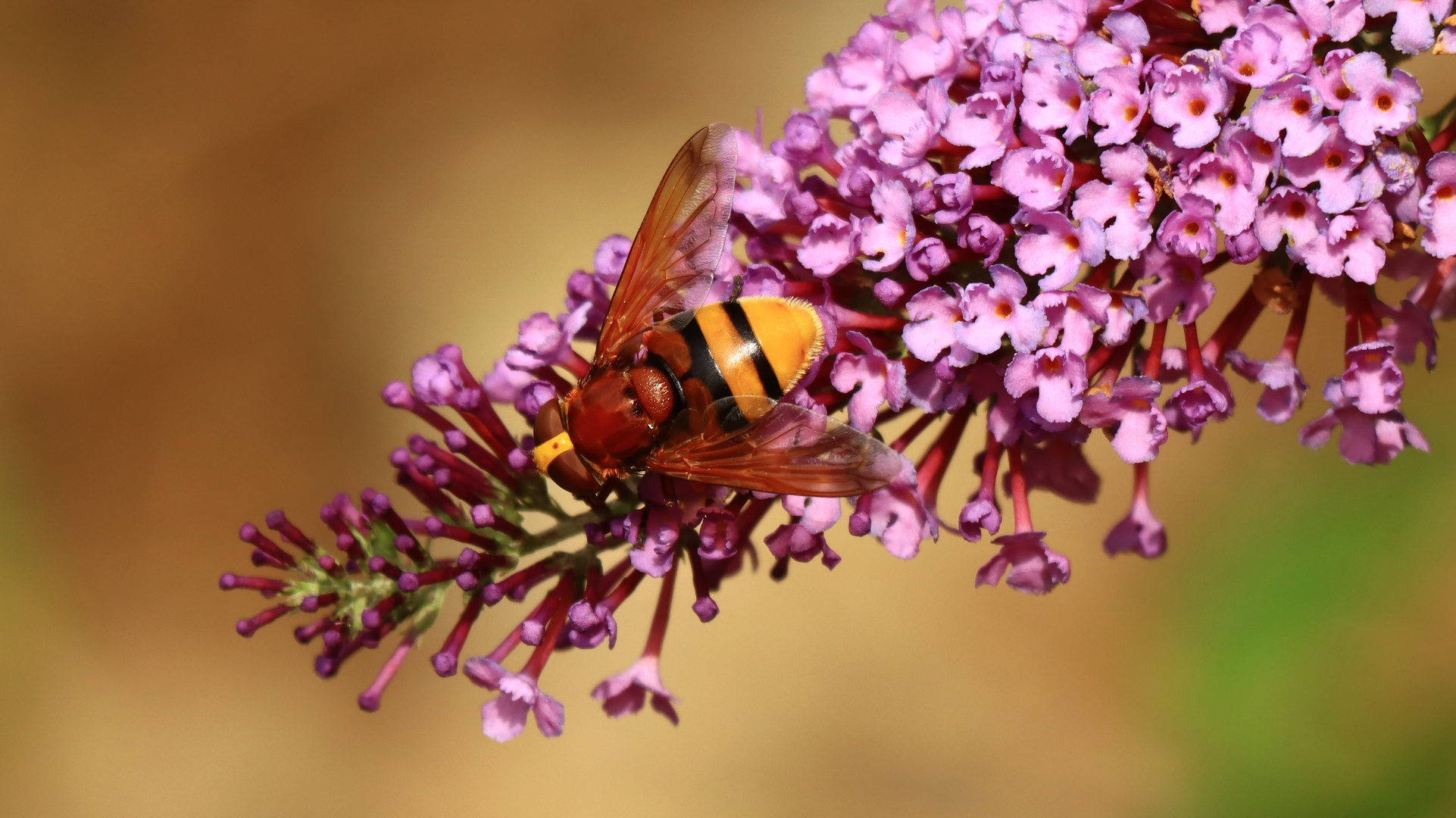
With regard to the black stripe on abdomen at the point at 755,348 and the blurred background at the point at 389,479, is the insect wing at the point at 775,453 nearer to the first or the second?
the black stripe on abdomen at the point at 755,348

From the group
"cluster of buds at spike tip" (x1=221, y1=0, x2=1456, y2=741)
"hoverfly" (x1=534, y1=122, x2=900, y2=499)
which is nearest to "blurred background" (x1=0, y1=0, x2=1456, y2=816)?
"cluster of buds at spike tip" (x1=221, y1=0, x2=1456, y2=741)

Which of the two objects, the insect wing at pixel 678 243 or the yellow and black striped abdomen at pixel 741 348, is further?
the insect wing at pixel 678 243

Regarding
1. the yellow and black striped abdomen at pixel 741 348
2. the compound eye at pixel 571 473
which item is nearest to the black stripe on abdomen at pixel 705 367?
the yellow and black striped abdomen at pixel 741 348

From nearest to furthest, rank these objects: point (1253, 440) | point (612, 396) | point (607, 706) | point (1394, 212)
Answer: point (1394, 212), point (612, 396), point (607, 706), point (1253, 440)

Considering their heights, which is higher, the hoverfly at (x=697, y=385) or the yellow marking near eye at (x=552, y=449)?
the hoverfly at (x=697, y=385)

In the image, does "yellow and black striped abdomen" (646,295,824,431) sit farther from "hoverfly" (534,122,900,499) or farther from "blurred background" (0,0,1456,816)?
"blurred background" (0,0,1456,816)

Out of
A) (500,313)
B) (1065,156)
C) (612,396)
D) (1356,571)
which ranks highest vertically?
(500,313)

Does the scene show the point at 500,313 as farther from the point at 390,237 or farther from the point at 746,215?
the point at 746,215

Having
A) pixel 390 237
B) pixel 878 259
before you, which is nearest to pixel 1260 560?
pixel 878 259
